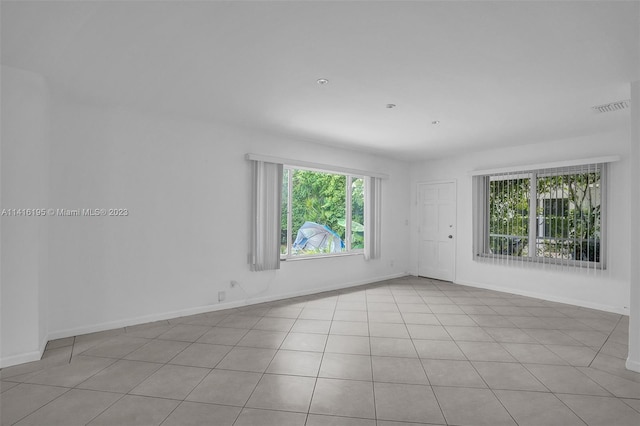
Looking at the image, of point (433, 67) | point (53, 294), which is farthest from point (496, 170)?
point (53, 294)

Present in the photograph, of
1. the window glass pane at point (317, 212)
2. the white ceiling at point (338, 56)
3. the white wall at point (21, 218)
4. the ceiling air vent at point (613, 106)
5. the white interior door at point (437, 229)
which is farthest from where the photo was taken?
the white interior door at point (437, 229)

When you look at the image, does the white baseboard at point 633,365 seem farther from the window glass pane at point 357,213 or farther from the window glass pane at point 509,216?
the window glass pane at point 357,213

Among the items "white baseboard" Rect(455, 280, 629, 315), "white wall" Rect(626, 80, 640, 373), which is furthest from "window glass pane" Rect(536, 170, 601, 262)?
"white wall" Rect(626, 80, 640, 373)

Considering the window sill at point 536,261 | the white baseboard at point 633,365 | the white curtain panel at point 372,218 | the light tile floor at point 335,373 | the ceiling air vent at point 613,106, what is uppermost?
the ceiling air vent at point 613,106

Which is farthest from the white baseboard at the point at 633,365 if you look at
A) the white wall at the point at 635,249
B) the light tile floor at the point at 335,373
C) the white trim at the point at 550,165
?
the white trim at the point at 550,165

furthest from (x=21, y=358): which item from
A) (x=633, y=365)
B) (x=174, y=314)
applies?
(x=633, y=365)

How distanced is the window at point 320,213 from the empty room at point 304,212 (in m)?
0.05

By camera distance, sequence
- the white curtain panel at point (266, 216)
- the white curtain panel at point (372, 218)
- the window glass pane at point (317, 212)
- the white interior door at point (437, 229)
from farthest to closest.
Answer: the white interior door at point (437, 229) < the white curtain panel at point (372, 218) < the window glass pane at point (317, 212) < the white curtain panel at point (266, 216)

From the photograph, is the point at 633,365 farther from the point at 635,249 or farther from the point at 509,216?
the point at 509,216

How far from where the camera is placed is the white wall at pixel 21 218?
2.68 m

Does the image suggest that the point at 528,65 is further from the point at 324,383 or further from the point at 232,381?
the point at 232,381

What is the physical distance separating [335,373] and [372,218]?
383 centimetres

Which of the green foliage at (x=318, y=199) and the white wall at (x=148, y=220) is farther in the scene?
the green foliage at (x=318, y=199)

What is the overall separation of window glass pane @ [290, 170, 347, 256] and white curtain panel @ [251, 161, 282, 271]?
0.48m
